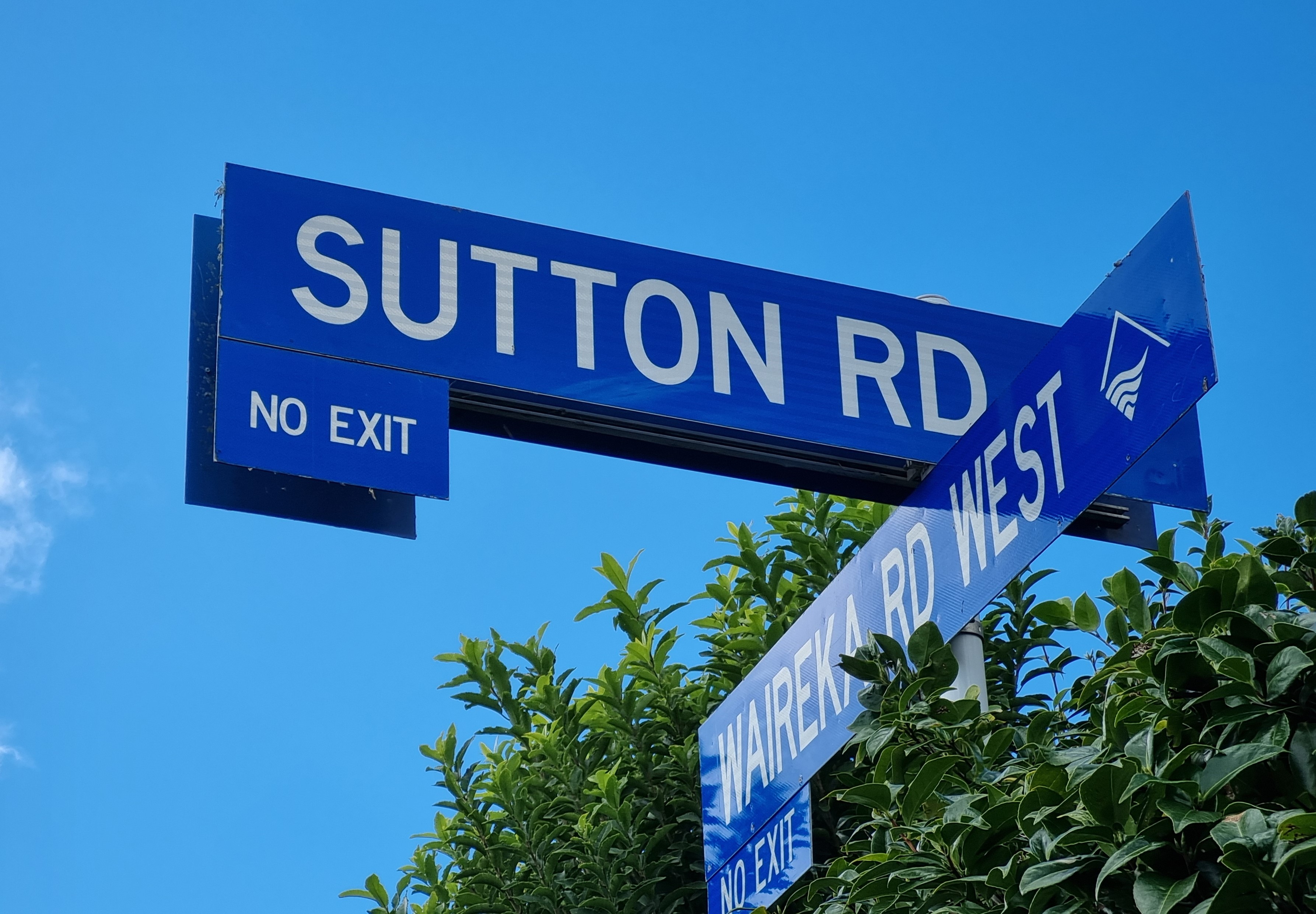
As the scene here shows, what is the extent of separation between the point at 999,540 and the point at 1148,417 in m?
0.50

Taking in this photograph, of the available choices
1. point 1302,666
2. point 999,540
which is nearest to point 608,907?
point 999,540

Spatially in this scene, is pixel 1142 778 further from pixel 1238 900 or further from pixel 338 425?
pixel 338 425

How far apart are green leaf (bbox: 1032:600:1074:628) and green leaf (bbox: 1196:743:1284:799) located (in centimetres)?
91

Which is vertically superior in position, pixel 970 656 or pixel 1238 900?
pixel 970 656

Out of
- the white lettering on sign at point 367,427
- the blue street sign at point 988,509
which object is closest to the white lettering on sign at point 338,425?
the white lettering on sign at point 367,427

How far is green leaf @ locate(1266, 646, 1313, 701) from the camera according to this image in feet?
7.38

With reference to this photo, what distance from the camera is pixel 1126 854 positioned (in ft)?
7.11

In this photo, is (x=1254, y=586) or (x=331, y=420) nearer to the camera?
(x=1254, y=586)

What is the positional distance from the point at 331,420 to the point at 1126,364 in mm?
1756

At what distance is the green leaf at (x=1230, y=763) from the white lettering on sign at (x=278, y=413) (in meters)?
2.18

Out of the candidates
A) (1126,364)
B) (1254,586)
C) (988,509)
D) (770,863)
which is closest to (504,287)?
(988,509)

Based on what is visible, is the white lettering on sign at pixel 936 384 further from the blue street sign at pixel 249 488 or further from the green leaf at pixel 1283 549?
the green leaf at pixel 1283 549

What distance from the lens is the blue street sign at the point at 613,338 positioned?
3.91 meters

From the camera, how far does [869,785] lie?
2807 mm
